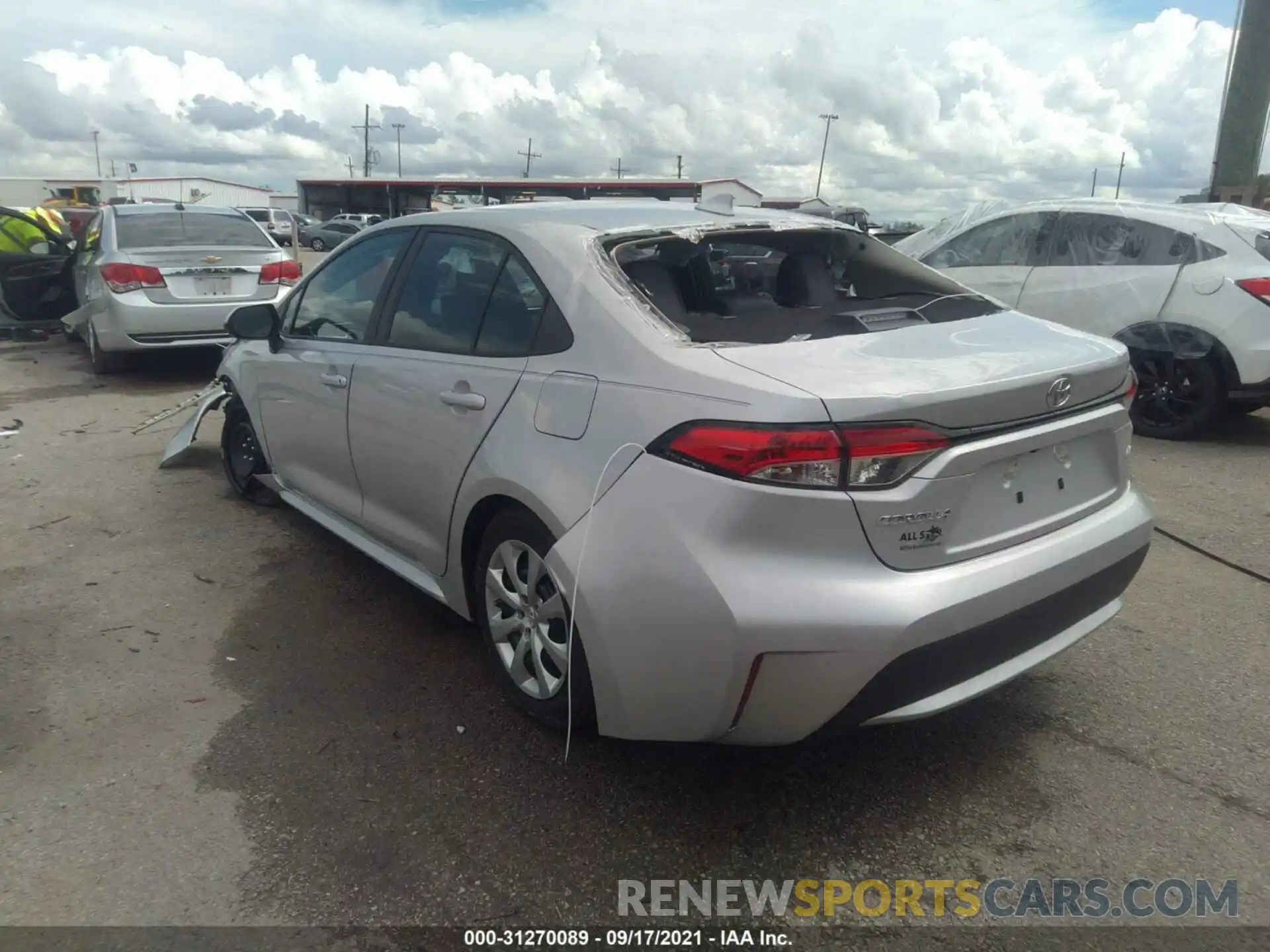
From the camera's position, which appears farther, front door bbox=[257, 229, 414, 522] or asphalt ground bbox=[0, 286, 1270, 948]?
front door bbox=[257, 229, 414, 522]

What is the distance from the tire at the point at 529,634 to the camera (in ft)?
8.75

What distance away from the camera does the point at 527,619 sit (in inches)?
113

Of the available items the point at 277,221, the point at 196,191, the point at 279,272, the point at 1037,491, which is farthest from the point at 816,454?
the point at 196,191

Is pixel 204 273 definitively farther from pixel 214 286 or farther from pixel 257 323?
pixel 257 323

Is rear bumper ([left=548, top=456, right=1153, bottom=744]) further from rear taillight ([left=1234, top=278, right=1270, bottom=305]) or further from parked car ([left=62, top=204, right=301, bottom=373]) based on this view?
parked car ([left=62, top=204, right=301, bottom=373])

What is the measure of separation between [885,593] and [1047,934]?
874 mm

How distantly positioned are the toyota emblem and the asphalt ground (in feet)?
3.61

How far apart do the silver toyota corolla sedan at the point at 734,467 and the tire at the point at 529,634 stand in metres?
0.01

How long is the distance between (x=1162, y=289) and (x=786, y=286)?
454 centimetres

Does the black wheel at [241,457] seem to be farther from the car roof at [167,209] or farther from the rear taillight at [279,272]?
the car roof at [167,209]

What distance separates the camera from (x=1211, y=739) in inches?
116

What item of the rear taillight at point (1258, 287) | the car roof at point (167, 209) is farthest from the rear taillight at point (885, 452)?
the car roof at point (167, 209)

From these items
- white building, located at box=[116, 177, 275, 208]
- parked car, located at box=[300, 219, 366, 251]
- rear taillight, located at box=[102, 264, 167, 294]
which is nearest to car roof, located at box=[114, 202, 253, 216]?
rear taillight, located at box=[102, 264, 167, 294]

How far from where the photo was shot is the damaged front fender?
18.8 feet
